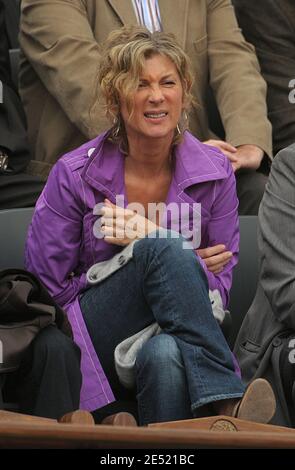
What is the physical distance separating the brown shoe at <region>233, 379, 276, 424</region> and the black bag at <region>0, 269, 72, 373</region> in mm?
500

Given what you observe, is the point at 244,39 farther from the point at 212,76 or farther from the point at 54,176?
the point at 54,176

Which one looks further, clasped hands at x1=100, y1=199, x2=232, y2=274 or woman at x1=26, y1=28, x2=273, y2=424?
clasped hands at x1=100, y1=199, x2=232, y2=274

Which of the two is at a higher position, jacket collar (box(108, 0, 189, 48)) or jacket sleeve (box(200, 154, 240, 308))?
jacket collar (box(108, 0, 189, 48))

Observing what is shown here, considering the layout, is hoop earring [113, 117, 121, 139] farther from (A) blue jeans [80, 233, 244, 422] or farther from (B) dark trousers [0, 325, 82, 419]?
(B) dark trousers [0, 325, 82, 419]

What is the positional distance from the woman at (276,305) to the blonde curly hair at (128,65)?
0.35 metres

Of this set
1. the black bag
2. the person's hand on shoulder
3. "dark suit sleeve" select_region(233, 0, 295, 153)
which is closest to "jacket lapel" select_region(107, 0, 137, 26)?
"dark suit sleeve" select_region(233, 0, 295, 153)

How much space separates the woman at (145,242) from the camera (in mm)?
3420

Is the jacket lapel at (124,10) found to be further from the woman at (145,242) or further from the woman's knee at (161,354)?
the woman's knee at (161,354)

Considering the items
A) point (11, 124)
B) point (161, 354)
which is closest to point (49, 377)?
point (161, 354)

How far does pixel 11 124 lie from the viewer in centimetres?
439

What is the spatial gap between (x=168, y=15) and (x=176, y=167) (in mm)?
871

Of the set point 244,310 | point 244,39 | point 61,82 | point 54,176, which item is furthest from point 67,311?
point 244,39

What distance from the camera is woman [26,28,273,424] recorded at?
342 centimetres

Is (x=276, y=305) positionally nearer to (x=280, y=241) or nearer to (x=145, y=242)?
(x=280, y=241)
